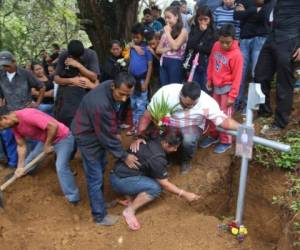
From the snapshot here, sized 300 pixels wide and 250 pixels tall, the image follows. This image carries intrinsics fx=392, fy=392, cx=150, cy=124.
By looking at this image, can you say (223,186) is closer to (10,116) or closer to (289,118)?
(289,118)

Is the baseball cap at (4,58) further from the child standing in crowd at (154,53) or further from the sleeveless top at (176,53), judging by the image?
the sleeveless top at (176,53)

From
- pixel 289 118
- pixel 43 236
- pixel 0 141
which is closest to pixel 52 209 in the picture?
pixel 43 236

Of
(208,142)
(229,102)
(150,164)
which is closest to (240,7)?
(229,102)

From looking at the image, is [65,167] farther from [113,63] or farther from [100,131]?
[113,63]

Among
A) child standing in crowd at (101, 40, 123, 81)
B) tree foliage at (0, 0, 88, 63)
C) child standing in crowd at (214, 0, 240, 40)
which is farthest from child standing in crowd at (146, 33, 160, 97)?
tree foliage at (0, 0, 88, 63)

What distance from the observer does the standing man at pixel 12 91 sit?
588 centimetres

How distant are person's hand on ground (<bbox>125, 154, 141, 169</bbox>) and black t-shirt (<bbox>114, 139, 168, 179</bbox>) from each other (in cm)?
5

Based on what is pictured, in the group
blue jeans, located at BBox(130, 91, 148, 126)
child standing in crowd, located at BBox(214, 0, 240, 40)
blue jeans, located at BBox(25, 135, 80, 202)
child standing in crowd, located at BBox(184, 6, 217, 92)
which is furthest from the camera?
blue jeans, located at BBox(130, 91, 148, 126)

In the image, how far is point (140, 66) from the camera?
6.26 meters

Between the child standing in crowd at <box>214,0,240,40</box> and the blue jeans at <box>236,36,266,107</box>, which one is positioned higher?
the child standing in crowd at <box>214,0,240,40</box>

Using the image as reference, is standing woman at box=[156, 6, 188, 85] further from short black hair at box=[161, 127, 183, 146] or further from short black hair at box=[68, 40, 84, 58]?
short black hair at box=[68, 40, 84, 58]

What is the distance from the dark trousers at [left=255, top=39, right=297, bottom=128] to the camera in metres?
5.11

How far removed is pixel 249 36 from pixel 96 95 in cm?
285

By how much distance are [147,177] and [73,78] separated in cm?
176
